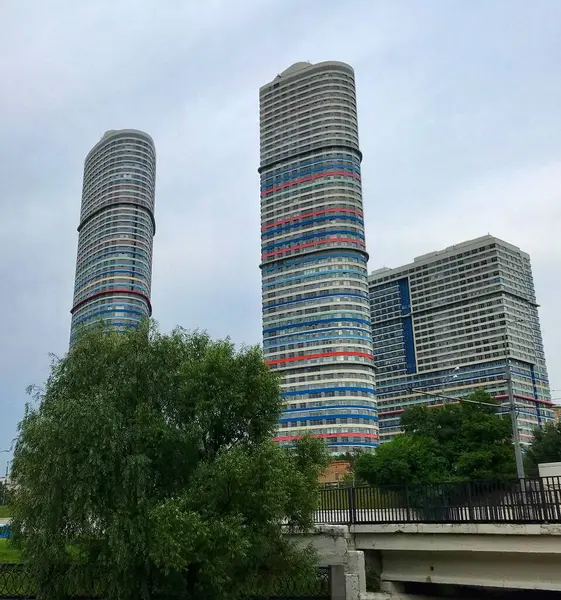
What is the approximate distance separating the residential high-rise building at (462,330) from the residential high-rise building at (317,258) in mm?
36235

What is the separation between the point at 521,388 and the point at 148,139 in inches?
5085

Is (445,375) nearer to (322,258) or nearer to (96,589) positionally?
(322,258)

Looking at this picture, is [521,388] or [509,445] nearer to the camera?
[509,445]

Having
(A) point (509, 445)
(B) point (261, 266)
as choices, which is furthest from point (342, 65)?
(A) point (509, 445)

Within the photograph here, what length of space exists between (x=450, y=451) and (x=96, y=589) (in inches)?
2007

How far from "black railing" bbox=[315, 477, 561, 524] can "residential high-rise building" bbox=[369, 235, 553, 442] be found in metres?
150

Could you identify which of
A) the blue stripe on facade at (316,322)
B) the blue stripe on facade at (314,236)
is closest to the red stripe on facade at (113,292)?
the blue stripe on facade at (314,236)

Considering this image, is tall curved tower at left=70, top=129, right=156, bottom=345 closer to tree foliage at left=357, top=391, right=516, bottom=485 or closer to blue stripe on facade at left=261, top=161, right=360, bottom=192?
blue stripe on facade at left=261, top=161, right=360, bottom=192

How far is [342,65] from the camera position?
16938cm

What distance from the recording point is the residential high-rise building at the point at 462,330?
172 metres

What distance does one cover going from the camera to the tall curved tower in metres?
161

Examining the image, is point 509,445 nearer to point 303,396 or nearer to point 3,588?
point 3,588

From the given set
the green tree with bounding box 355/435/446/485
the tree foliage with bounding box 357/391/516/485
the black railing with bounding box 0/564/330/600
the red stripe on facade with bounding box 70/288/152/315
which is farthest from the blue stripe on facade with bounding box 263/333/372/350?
the black railing with bounding box 0/564/330/600

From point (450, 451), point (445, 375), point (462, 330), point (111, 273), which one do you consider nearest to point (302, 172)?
point (111, 273)
